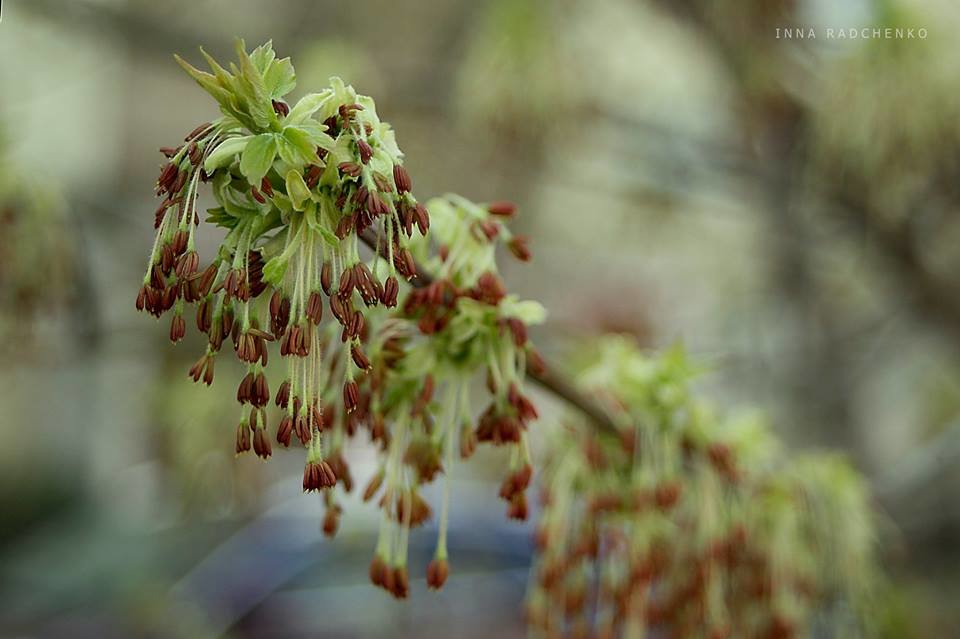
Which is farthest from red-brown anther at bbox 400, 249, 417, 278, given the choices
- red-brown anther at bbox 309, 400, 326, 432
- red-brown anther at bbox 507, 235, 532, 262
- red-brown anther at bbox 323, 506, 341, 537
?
red-brown anther at bbox 323, 506, 341, 537

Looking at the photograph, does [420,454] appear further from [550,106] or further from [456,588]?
[456,588]

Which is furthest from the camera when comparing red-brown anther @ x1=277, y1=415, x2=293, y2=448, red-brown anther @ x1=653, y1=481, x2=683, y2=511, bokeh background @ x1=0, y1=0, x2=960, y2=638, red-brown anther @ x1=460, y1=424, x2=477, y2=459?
bokeh background @ x1=0, y1=0, x2=960, y2=638

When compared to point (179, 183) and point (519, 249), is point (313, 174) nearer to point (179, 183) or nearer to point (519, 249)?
point (179, 183)

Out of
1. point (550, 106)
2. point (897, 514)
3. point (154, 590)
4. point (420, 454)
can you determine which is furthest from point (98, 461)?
point (420, 454)

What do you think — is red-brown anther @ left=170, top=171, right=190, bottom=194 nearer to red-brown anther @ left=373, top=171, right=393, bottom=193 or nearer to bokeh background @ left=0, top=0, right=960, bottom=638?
red-brown anther @ left=373, top=171, right=393, bottom=193

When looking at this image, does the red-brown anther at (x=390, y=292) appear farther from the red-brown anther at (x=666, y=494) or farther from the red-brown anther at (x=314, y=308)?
the red-brown anther at (x=666, y=494)
